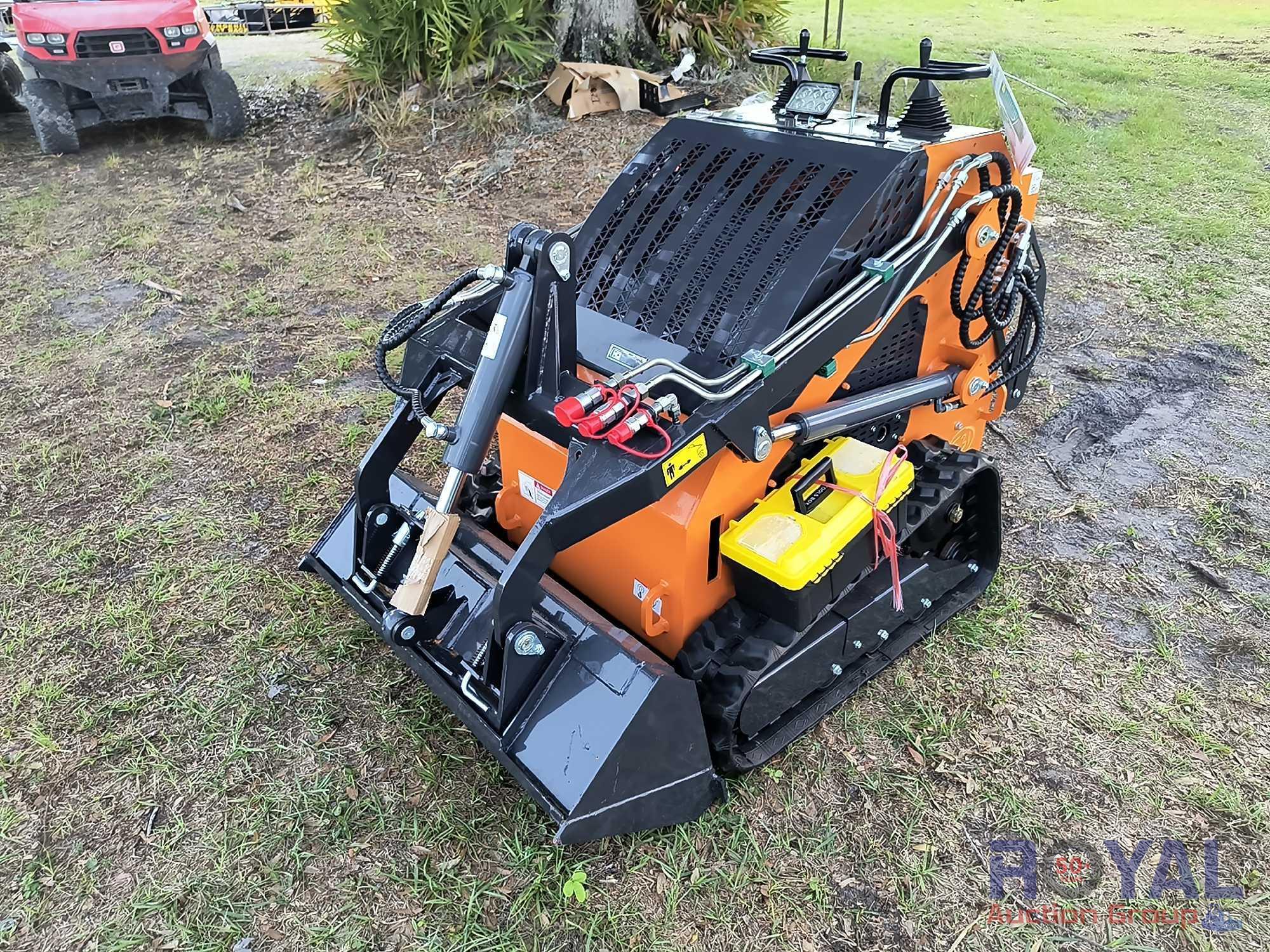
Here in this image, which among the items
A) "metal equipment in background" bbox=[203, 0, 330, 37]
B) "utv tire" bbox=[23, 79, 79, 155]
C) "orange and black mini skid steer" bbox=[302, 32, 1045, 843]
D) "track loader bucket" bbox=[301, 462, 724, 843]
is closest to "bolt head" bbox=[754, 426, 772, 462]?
"orange and black mini skid steer" bbox=[302, 32, 1045, 843]

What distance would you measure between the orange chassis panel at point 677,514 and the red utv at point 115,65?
729 centimetres

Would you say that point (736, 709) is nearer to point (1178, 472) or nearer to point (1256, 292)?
point (1178, 472)

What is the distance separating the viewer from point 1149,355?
4855mm

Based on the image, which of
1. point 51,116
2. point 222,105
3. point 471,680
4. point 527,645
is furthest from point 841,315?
point 51,116

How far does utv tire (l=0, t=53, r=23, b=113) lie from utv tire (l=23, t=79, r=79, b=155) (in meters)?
1.98

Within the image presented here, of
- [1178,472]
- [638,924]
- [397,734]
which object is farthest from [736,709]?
[1178,472]

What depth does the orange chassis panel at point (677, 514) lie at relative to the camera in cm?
241

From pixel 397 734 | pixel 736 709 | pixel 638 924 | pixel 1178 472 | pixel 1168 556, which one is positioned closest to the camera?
pixel 638 924

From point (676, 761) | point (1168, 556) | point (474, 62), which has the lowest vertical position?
point (1168, 556)

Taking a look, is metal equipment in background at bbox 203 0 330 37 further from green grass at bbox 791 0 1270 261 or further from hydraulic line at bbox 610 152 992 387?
hydraulic line at bbox 610 152 992 387

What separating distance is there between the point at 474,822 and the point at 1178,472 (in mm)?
3302

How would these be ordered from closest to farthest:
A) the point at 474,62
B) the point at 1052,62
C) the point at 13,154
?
the point at 474,62 → the point at 13,154 → the point at 1052,62

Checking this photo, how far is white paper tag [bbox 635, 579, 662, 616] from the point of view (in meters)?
2.54

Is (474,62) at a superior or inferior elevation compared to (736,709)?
superior
